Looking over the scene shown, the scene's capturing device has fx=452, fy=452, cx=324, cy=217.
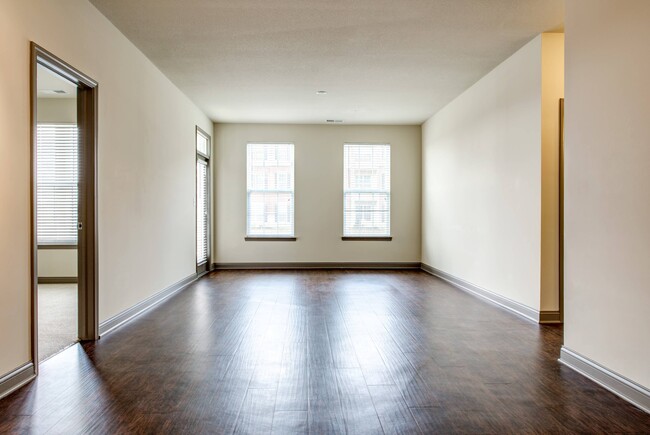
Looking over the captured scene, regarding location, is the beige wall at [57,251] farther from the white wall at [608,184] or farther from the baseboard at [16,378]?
the white wall at [608,184]

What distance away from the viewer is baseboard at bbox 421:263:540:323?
458 centimetres

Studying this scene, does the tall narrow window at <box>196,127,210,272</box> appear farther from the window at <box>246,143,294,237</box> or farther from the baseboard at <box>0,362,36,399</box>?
the baseboard at <box>0,362,36,399</box>

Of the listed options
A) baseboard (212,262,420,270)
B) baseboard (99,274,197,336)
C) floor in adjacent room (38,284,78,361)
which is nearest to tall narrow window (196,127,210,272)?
baseboard (212,262,420,270)

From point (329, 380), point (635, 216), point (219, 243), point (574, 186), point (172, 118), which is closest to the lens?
point (635, 216)

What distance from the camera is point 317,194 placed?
8.95 metres

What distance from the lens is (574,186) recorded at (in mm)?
3182

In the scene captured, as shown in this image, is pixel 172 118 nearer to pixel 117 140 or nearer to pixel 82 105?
pixel 117 140

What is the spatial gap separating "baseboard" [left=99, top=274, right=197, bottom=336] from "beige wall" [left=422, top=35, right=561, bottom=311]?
4.04 m

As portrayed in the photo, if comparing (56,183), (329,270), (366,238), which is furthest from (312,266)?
(56,183)

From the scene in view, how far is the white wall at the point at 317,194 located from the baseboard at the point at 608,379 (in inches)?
230

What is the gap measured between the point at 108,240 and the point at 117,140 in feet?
3.15

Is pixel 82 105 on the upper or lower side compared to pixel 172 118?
lower

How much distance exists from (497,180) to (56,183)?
20.7 feet

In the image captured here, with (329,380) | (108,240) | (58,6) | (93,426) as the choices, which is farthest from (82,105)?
(329,380)
